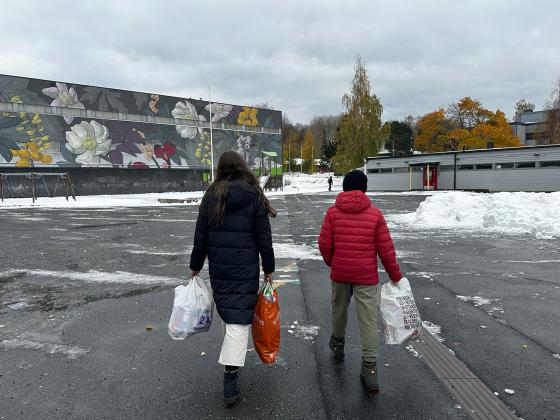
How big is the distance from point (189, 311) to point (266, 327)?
619 mm

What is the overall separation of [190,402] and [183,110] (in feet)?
154

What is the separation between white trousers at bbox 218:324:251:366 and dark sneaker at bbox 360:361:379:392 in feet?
3.22

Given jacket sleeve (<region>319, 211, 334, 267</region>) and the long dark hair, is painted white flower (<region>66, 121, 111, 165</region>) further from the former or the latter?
jacket sleeve (<region>319, 211, 334, 267</region>)

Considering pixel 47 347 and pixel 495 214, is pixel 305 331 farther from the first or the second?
pixel 495 214

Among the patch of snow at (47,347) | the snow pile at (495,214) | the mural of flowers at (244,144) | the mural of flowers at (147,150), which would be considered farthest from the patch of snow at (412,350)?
the mural of flowers at (244,144)

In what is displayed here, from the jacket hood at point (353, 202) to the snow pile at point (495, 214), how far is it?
9.80m

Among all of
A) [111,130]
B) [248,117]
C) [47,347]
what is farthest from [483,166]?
[47,347]

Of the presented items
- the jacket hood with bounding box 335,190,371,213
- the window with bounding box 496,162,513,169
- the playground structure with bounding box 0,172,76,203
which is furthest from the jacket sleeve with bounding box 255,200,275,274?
the window with bounding box 496,162,513,169

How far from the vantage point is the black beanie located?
3.45 m

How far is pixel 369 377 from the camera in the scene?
3195 mm

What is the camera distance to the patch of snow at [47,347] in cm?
396

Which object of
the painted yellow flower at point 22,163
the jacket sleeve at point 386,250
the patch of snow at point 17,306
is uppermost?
the painted yellow flower at point 22,163

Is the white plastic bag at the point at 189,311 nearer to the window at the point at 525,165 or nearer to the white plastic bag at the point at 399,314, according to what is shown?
the white plastic bag at the point at 399,314

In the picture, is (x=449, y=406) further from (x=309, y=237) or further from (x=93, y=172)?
(x=93, y=172)
